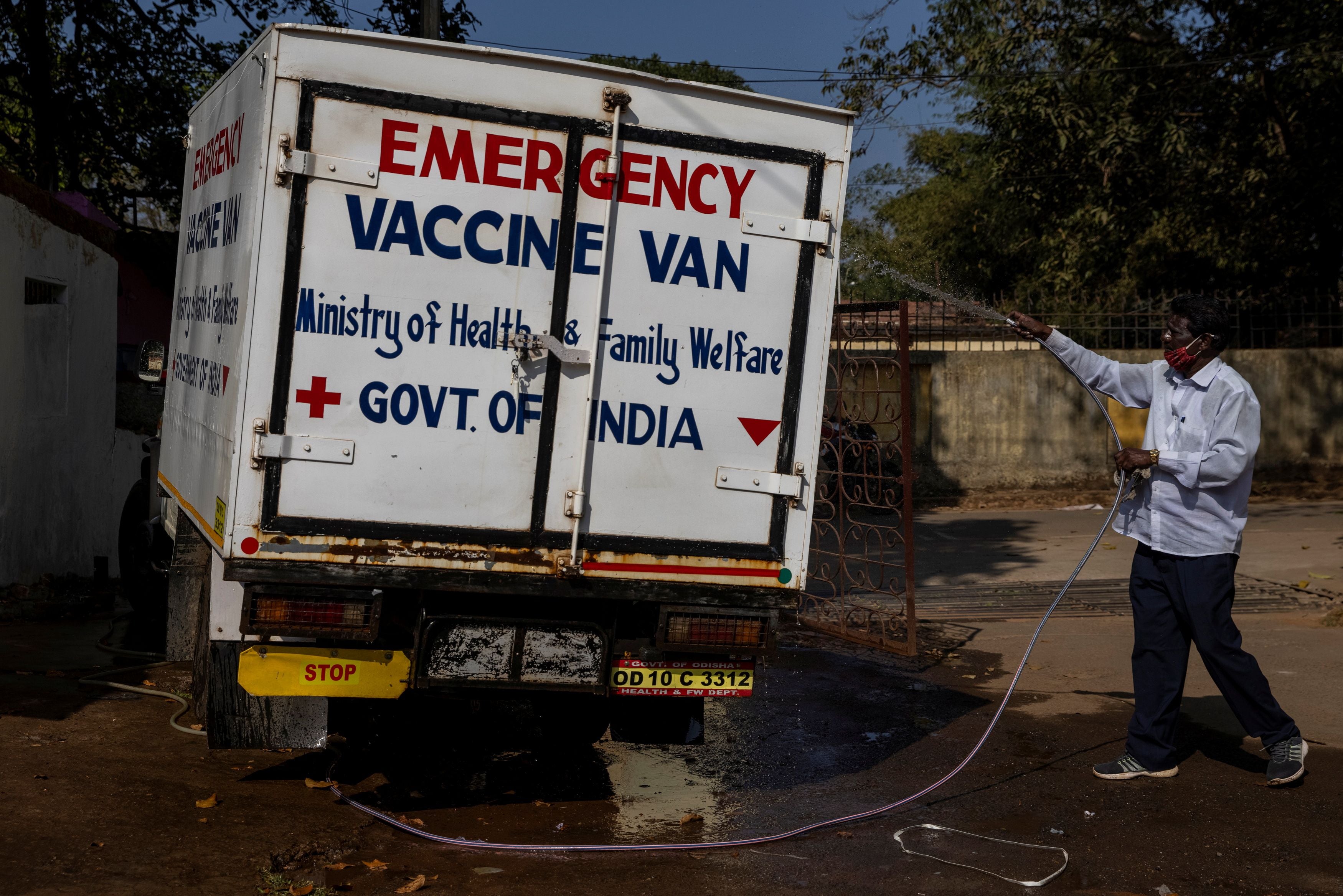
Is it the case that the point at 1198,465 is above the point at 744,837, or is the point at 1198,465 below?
above

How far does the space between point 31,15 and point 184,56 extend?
4.93 feet

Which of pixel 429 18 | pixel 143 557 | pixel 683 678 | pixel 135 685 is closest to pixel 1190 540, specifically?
pixel 683 678

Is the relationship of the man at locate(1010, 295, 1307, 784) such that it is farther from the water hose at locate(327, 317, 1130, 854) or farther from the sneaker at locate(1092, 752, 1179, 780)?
the water hose at locate(327, 317, 1130, 854)

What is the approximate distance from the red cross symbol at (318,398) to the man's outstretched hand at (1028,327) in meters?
2.69

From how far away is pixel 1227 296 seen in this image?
1711 cm

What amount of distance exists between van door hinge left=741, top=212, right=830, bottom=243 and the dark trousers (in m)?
1.96

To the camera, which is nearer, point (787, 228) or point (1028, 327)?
point (787, 228)

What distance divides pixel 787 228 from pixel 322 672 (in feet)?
7.27

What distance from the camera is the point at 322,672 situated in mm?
4047

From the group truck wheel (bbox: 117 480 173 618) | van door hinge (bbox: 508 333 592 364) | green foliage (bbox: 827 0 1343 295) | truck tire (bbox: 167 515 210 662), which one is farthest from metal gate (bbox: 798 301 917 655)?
green foliage (bbox: 827 0 1343 295)

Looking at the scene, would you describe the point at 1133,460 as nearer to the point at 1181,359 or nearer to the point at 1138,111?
the point at 1181,359

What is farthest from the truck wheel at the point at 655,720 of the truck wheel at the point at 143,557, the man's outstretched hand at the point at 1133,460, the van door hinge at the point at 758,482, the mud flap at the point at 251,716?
the truck wheel at the point at 143,557

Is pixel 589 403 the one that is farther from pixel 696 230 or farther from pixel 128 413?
pixel 128 413

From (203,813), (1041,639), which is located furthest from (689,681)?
(1041,639)
